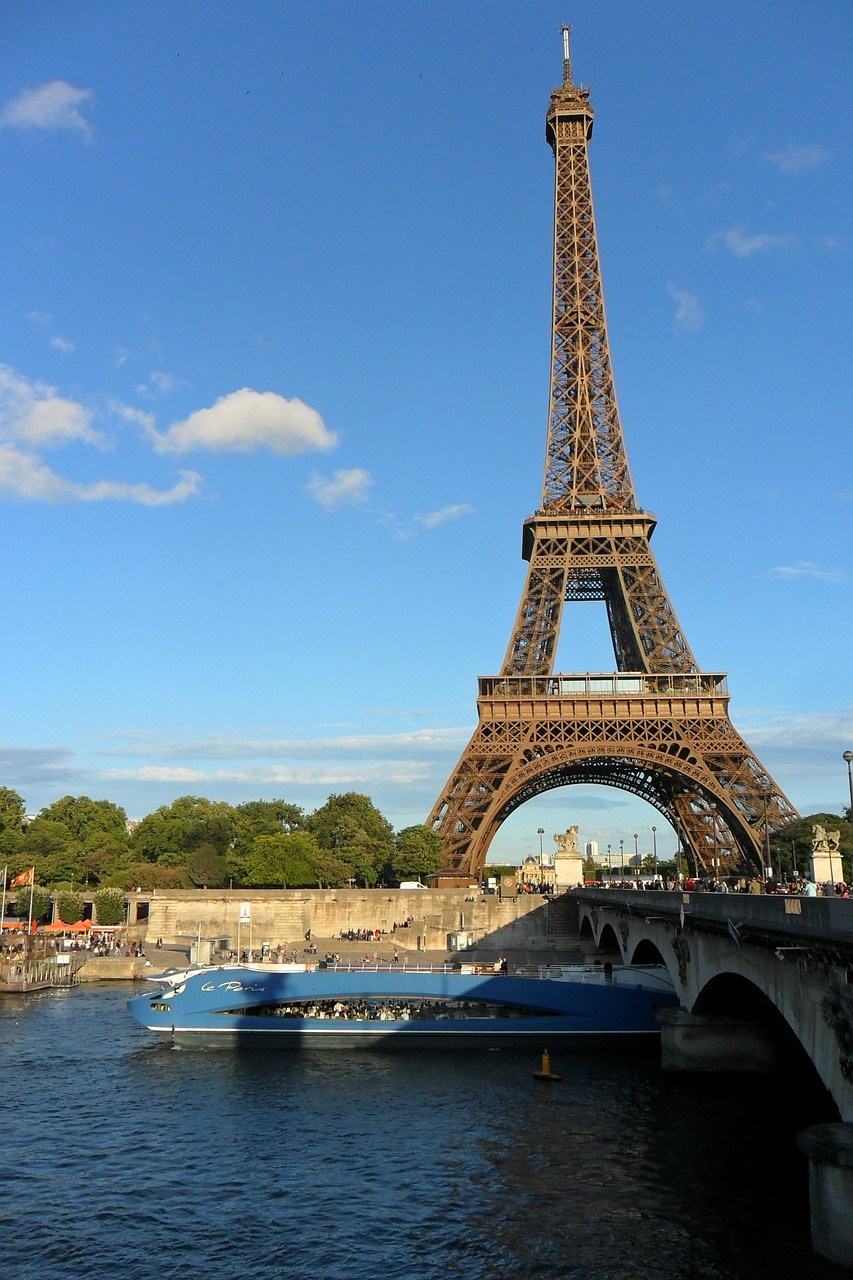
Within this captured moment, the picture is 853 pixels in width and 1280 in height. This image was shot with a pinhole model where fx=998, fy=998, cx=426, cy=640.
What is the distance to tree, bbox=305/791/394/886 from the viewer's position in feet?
300

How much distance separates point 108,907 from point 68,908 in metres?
3.44

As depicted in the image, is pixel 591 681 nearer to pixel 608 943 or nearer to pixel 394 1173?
pixel 608 943

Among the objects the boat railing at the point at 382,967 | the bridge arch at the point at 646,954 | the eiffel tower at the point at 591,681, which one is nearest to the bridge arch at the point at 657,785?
the eiffel tower at the point at 591,681

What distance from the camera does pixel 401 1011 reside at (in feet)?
150

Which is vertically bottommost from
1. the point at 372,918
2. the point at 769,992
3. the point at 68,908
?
the point at 372,918

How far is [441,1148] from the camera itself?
89.3 feet

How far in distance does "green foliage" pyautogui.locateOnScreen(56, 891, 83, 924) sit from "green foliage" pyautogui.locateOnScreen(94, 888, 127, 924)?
178cm

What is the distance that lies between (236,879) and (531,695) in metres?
39.0

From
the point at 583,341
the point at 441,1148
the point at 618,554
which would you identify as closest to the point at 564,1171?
the point at 441,1148

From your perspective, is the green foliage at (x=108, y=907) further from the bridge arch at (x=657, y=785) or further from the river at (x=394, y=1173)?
the river at (x=394, y=1173)

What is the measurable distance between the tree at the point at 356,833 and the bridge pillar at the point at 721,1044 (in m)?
57.7

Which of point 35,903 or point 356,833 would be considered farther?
point 356,833

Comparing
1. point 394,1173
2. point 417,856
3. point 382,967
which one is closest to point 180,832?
point 417,856

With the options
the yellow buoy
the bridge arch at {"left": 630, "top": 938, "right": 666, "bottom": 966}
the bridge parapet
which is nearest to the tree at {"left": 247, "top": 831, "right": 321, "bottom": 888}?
the bridge arch at {"left": 630, "top": 938, "right": 666, "bottom": 966}
